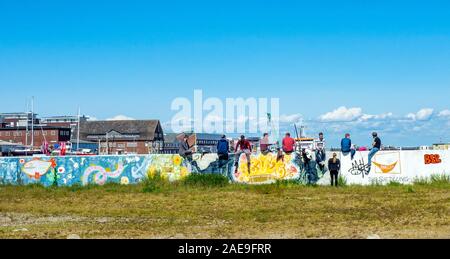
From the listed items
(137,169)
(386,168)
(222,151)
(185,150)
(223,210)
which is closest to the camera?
(223,210)

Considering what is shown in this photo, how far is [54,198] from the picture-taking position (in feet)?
92.6

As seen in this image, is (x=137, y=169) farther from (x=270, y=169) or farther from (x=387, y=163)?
→ (x=387, y=163)

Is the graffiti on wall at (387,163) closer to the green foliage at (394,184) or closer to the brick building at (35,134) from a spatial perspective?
the green foliage at (394,184)

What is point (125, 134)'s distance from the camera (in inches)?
6142

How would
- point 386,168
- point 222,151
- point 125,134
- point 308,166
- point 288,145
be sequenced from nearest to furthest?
point 386,168, point 308,166, point 288,145, point 222,151, point 125,134

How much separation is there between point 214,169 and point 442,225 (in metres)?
18.5

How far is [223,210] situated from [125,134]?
448 feet

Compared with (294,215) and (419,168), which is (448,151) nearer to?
(419,168)

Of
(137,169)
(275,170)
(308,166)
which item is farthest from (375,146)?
(137,169)

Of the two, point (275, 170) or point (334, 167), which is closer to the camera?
point (334, 167)

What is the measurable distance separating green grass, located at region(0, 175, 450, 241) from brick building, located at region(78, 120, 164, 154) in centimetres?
11766

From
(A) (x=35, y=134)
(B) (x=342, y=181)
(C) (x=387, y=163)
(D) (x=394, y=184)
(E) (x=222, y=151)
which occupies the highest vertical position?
(A) (x=35, y=134)

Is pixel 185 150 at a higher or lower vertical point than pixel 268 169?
higher
